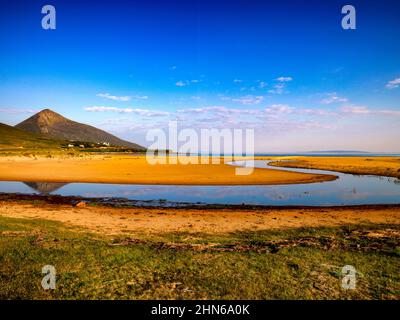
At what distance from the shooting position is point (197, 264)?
27.9 feet

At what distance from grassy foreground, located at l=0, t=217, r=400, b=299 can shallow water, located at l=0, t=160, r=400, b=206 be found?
11759 millimetres

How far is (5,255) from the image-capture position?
28.8ft

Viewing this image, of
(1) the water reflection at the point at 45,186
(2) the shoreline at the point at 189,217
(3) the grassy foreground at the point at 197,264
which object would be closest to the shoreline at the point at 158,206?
(2) the shoreline at the point at 189,217

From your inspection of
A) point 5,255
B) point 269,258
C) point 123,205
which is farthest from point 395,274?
point 123,205

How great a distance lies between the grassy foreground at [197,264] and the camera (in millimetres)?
6773

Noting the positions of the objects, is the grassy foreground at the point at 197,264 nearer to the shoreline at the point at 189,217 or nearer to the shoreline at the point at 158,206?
the shoreline at the point at 189,217

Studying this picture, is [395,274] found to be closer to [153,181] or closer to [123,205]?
[123,205]

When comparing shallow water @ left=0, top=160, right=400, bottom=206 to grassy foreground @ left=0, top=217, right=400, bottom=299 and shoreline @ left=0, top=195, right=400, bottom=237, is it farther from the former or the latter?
grassy foreground @ left=0, top=217, right=400, bottom=299

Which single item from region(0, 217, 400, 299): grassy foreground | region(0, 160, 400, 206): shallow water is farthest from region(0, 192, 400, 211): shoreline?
region(0, 217, 400, 299): grassy foreground

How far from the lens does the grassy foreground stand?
6.77 meters

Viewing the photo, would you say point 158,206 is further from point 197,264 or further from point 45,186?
point 45,186

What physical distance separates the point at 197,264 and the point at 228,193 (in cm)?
1991

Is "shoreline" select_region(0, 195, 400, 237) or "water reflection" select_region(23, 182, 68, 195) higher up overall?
"water reflection" select_region(23, 182, 68, 195)

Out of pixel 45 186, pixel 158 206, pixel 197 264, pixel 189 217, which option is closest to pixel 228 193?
pixel 158 206
